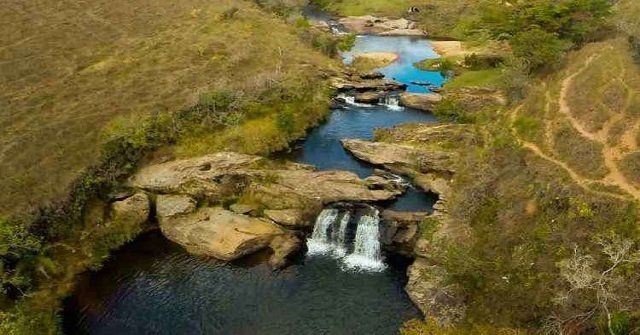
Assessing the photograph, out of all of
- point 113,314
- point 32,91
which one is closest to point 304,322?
point 113,314

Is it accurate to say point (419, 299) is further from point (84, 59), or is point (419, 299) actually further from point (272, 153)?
point (84, 59)

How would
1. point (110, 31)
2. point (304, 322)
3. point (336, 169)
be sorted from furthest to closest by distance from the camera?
1. point (110, 31)
2. point (336, 169)
3. point (304, 322)

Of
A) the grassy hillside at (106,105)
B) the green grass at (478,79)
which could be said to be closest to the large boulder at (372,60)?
the grassy hillside at (106,105)

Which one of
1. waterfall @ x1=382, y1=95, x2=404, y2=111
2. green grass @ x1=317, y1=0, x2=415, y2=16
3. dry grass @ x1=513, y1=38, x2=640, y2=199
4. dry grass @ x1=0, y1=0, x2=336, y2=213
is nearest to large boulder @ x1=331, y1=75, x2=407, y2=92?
waterfall @ x1=382, y1=95, x2=404, y2=111

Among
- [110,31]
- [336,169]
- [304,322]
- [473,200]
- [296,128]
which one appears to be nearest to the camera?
[304,322]

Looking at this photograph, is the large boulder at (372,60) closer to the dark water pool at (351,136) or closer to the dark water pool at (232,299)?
the dark water pool at (351,136)
